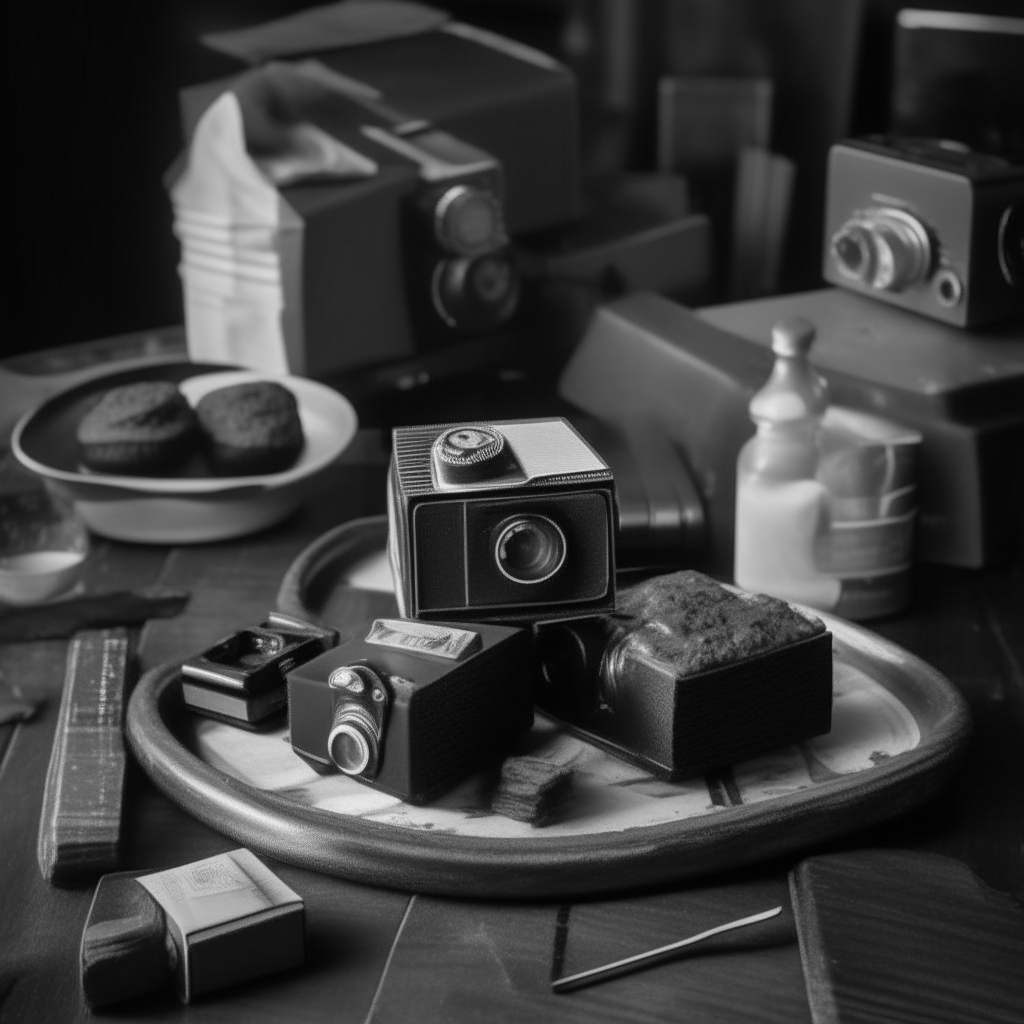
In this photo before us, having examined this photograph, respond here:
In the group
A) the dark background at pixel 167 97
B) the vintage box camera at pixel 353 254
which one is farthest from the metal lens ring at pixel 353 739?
the dark background at pixel 167 97

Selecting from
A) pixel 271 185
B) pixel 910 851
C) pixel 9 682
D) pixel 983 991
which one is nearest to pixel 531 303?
pixel 271 185

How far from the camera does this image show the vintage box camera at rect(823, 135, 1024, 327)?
3.65ft

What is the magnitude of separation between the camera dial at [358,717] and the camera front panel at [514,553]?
0.22 ft

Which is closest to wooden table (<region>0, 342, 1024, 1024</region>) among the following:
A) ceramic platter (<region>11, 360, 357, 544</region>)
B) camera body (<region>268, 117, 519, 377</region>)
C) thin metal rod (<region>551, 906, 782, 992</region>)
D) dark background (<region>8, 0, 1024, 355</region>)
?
thin metal rod (<region>551, 906, 782, 992</region>)

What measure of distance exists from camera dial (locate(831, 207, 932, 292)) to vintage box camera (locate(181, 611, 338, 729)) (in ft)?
1.80

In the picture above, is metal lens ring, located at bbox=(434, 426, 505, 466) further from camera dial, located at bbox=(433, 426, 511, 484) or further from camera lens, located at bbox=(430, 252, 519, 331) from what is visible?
camera lens, located at bbox=(430, 252, 519, 331)

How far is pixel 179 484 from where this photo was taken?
1082mm

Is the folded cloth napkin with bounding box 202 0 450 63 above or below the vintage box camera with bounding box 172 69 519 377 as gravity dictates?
above

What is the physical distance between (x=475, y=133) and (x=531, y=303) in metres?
0.15

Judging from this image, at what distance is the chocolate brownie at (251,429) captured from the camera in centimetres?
112

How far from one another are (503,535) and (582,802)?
0.43 ft

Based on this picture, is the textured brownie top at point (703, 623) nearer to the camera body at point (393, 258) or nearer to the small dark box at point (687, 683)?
the small dark box at point (687, 683)

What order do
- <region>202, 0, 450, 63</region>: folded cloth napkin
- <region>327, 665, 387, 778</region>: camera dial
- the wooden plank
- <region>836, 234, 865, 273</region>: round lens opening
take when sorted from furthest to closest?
<region>202, 0, 450, 63</region>: folded cloth napkin < <region>836, 234, 865, 273</region>: round lens opening < <region>327, 665, 387, 778</region>: camera dial < the wooden plank

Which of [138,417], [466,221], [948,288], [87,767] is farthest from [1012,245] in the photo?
[87,767]
